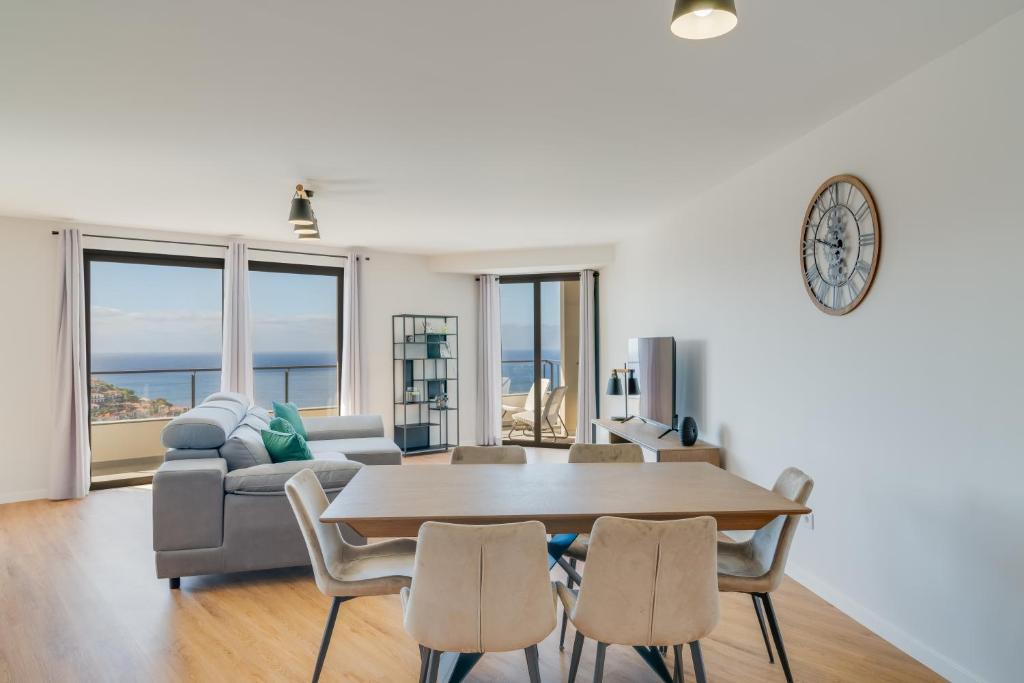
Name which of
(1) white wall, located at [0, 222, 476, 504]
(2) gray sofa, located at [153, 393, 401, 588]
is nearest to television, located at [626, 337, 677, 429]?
(2) gray sofa, located at [153, 393, 401, 588]

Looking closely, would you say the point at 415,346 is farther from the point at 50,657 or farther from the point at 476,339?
the point at 50,657

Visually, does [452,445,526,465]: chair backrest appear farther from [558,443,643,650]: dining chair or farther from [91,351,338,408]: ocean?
[91,351,338,408]: ocean

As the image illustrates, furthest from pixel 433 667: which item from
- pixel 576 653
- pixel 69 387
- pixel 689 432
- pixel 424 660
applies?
pixel 69 387

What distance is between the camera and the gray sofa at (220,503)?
11.5 feet

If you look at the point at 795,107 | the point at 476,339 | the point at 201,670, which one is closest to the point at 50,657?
the point at 201,670

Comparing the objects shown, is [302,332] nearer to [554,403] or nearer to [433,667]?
[554,403]

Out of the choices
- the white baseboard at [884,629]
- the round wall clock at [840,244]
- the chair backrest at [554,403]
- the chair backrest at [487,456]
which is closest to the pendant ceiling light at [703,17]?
the round wall clock at [840,244]

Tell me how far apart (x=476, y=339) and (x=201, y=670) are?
5937 millimetres

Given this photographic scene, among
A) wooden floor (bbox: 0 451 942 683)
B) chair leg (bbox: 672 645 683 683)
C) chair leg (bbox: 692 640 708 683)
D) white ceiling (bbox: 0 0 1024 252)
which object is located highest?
white ceiling (bbox: 0 0 1024 252)

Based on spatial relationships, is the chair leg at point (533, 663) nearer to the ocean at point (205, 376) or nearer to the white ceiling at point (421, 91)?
the white ceiling at point (421, 91)

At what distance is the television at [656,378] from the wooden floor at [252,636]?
6.20 feet

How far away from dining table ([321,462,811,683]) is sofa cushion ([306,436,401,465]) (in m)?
2.25

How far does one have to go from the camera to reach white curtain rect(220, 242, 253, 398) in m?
6.50

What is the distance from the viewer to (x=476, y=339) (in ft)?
27.6
